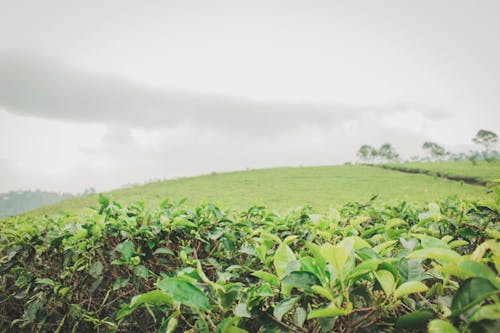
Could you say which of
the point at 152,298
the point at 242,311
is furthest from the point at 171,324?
the point at 242,311

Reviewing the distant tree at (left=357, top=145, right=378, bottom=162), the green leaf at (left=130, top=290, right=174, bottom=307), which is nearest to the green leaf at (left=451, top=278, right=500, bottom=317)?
the green leaf at (left=130, top=290, right=174, bottom=307)

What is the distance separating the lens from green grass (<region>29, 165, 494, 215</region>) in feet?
69.2

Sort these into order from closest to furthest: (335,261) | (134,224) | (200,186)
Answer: (335,261) → (134,224) → (200,186)

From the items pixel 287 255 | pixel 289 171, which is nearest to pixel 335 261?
pixel 287 255

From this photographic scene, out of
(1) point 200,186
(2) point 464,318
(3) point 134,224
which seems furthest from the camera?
(1) point 200,186

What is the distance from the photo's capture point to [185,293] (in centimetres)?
78

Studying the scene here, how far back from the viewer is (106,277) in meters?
1.92

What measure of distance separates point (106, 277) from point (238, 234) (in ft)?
3.22

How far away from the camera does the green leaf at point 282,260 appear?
969 millimetres

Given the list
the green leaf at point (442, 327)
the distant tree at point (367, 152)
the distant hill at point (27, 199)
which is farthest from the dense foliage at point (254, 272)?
the distant hill at point (27, 199)

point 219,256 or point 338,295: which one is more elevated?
point 338,295

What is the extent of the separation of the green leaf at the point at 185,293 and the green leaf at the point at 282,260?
29 cm

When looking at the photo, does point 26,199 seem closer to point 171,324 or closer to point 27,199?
point 27,199

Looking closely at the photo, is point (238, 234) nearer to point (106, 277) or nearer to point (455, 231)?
point (106, 277)
